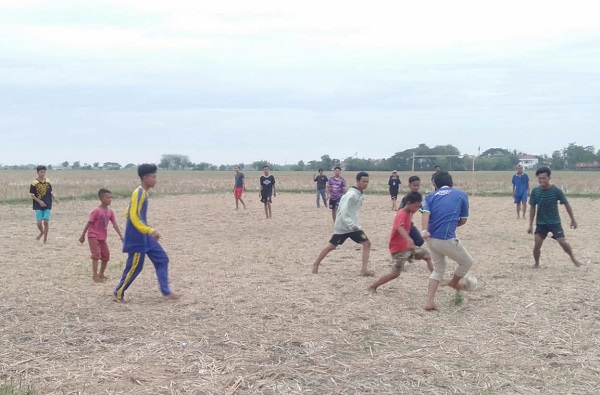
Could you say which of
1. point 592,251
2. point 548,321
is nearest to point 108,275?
point 548,321

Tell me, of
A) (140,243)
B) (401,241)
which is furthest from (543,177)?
(140,243)

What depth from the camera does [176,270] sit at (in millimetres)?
10477

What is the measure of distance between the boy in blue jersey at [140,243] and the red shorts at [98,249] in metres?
1.61

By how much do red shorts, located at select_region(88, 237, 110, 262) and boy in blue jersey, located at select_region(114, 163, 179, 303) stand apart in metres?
1.61

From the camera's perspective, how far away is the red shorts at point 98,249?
30.9ft

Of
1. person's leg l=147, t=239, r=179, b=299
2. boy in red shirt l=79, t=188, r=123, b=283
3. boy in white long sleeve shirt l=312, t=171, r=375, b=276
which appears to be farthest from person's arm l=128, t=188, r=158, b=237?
boy in white long sleeve shirt l=312, t=171, r=375, b=276

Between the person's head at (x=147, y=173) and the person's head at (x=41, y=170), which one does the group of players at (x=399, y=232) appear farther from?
the person's head at (x=41, y=170)

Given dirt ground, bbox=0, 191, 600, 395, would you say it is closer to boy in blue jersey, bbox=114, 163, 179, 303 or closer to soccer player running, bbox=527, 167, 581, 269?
boy in blue jersey, bbox=114, 163, 179, 303

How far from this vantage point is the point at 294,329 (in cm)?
669

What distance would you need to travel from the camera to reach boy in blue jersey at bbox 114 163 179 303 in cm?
775

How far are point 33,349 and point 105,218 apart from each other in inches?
153

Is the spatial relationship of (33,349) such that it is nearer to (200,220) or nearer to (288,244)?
(288,244)

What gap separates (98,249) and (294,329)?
4.06m

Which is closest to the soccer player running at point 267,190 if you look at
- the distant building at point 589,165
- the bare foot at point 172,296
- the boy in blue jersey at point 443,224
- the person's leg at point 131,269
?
the bare foot at point 172,296
